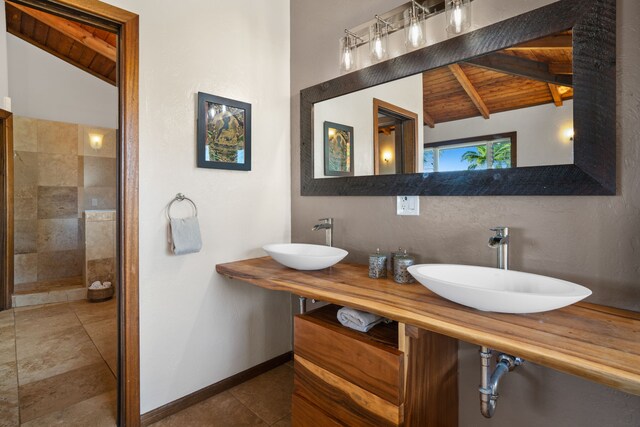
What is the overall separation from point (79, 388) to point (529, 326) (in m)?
2.45

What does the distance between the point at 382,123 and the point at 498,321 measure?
1.13 metres

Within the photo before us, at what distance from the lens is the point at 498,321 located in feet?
2.99

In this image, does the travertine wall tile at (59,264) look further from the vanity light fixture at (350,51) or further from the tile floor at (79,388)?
the vanity light fixture at (350,51)

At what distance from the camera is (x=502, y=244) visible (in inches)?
47.2

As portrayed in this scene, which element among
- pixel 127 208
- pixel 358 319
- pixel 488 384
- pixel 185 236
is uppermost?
pixel 127 208

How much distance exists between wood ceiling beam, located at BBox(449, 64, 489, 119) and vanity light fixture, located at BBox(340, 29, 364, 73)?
0.57 m

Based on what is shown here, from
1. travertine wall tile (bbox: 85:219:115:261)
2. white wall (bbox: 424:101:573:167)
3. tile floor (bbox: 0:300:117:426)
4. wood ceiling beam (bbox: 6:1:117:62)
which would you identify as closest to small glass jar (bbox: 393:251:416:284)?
white wall (bbox: 424:101:573:167)

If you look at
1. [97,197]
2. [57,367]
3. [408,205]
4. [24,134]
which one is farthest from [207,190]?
[24,134]

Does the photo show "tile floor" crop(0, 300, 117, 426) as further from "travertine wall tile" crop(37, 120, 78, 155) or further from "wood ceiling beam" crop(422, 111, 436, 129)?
"wood ceiling beam" crop(422, 111, 436, 129)

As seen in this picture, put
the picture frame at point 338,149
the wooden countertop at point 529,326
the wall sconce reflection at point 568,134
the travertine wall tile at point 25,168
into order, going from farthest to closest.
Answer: the travertine wall tile at point 25,168 → the picture frame at point 338,149 → the wall sconce reflection at point 568,134 → the wooden countertop at point 529,326

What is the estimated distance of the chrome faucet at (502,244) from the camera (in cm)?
118

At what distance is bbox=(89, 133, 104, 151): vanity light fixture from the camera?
4391mm

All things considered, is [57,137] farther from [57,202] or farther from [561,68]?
[561,68]

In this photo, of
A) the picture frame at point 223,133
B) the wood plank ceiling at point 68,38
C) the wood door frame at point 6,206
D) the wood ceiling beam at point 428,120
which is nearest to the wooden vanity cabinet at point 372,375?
the wood ceiling beam at point 428,120
